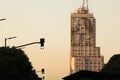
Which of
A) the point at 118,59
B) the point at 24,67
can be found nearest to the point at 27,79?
the point at 24,67

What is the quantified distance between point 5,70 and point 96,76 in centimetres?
4371

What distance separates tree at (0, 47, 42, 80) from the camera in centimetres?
9838

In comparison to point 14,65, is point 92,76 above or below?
above

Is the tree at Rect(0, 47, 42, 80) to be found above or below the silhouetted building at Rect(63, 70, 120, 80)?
below

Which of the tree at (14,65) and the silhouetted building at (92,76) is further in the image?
the tree at (14,65)

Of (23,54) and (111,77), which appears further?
(23,54)

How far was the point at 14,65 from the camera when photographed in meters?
102

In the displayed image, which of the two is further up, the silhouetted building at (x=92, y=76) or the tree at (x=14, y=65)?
the silhouetted building at (x=92, y=76)

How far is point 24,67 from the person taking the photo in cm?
10912

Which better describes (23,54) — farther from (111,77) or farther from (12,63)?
(111,77)

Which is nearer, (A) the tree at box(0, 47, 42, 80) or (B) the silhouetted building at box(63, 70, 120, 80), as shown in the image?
(B) the silhouetted building at box(63, 70, 120, 80)

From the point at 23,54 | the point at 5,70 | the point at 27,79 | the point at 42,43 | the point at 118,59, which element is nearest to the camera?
the point at 42,43

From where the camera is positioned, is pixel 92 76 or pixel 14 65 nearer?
pixel 92 76

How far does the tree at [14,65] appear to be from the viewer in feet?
323
